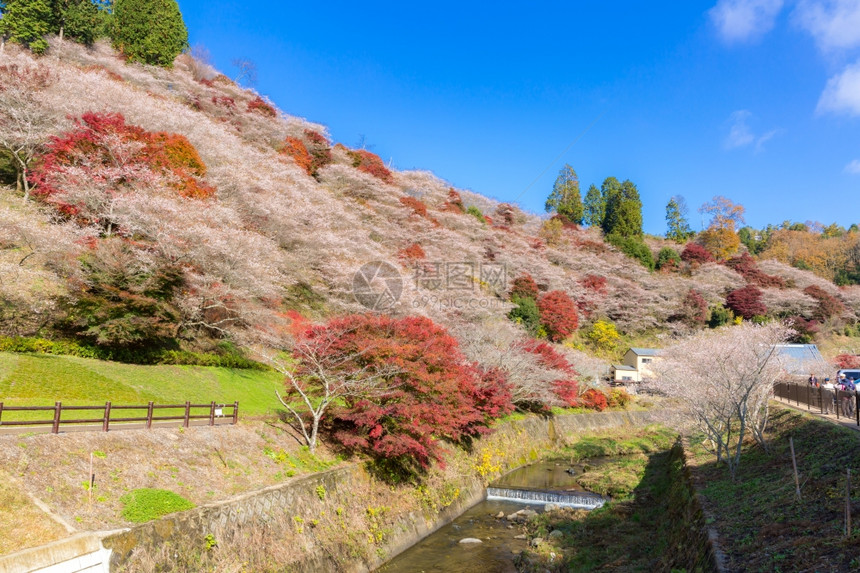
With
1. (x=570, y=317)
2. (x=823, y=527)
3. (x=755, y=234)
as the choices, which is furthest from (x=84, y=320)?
(x=755, y=234)

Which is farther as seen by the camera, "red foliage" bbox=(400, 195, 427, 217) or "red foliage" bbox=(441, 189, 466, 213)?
"red foliage" bbox=(441, 189, 466, 213)

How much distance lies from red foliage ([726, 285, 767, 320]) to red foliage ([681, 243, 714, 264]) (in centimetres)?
1092

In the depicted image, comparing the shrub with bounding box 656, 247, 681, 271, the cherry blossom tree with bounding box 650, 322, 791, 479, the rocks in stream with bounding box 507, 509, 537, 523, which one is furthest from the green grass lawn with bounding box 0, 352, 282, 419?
the shrub with bounding box 656, 247, 681, 271

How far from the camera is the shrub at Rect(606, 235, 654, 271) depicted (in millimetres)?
71500

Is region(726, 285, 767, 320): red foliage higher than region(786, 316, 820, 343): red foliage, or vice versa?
region(726, 285, 767, 320): red foliage

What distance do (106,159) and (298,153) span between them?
29.7 m

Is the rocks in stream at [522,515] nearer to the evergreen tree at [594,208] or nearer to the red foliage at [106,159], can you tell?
the red foliage at [106,159]

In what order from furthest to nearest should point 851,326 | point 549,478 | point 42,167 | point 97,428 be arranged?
point 851,326
point 549,478
point 42,167
point 97,428

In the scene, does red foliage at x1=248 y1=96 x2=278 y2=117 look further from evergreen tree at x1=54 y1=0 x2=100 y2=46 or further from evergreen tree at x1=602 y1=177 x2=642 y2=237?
evergreen tree at x1=602 y1=177 x2=642 y2=237

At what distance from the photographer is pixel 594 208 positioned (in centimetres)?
8588

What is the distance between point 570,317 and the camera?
50.4 m

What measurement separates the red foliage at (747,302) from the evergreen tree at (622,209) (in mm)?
19589

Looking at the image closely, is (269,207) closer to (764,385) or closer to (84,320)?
(84,320)

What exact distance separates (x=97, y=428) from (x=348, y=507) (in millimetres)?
7601
